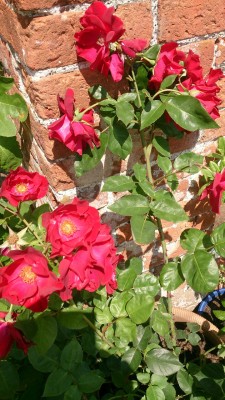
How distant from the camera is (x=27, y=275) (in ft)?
2.52

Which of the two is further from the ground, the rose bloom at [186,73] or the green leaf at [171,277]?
the rose bloom at [186,73]

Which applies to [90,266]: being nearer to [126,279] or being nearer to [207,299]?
[126,279]

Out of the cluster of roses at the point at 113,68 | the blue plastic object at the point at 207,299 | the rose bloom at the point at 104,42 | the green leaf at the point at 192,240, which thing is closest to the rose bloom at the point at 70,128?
the cluster of roses at the point at 113,68

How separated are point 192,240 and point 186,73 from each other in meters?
0.48

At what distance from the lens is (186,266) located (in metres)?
1.14

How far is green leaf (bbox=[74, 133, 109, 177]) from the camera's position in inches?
42.5

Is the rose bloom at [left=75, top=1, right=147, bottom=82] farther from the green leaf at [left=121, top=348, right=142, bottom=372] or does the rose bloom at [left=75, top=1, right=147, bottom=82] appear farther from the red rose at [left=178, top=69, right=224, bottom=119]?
the green leaf at [left=121, top=348, right=142, bottom=372]

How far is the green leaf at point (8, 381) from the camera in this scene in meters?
0.93

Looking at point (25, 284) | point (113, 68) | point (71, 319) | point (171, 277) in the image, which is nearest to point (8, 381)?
point (71, 319)

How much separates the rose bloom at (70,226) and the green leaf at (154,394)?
57 cm

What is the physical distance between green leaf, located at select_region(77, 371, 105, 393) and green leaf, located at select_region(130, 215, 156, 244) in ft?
1.12

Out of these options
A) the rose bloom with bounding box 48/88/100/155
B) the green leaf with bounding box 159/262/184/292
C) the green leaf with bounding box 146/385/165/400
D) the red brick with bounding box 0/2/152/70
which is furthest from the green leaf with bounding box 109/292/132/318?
the red brick with bounding box 0/2/152/70

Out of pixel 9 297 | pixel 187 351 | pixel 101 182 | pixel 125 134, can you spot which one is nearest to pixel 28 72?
pixel 125 134

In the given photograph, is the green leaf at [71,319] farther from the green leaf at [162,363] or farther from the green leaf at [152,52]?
the green leaf at [152,52]
